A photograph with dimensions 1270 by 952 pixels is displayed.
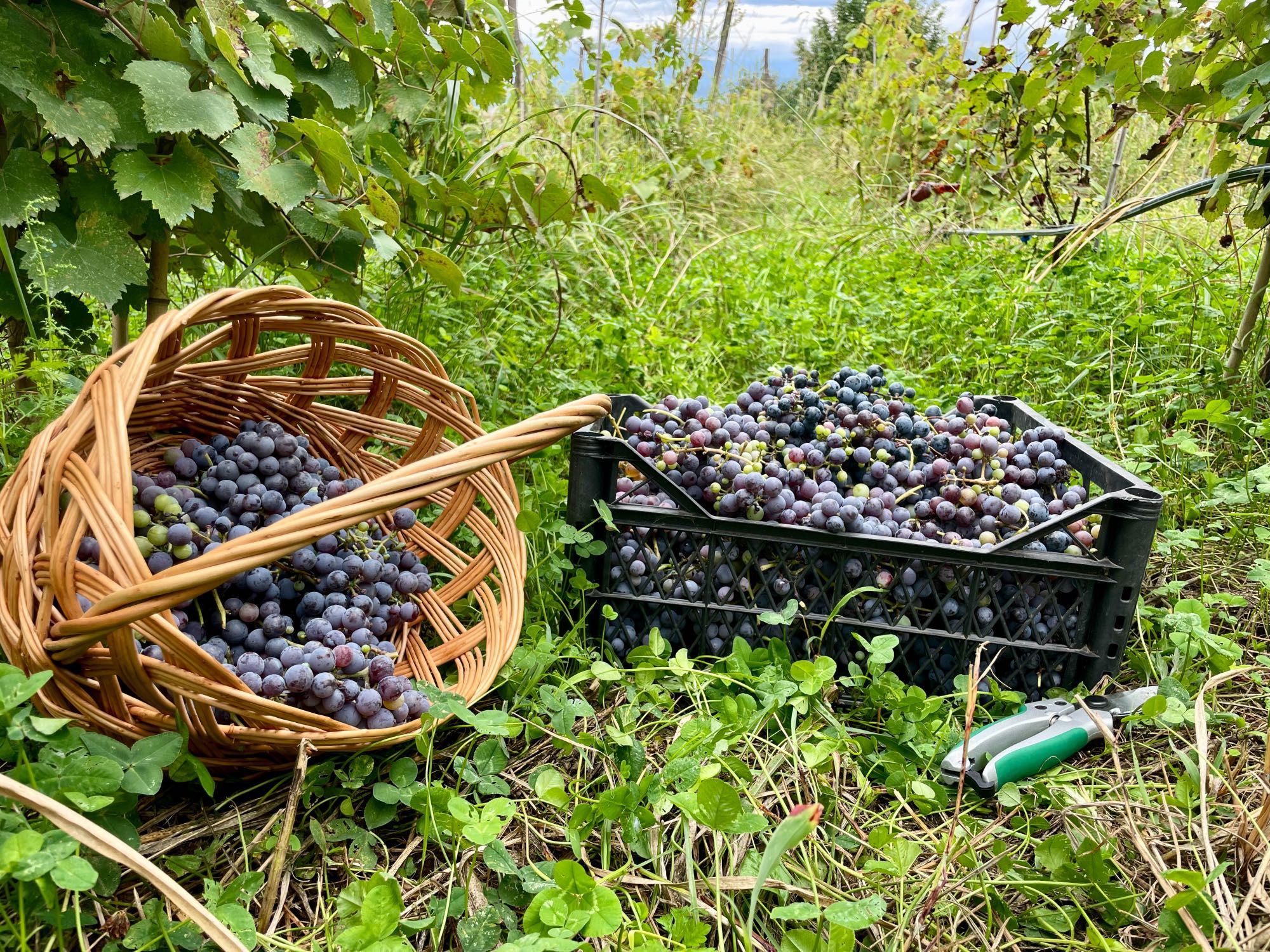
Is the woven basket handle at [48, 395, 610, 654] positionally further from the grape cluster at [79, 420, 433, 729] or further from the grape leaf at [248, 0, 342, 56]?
the grape leaf at [248, 0, 342, 56]

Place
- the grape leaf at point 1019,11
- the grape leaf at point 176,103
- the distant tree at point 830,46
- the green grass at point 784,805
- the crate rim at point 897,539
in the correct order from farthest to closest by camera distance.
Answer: the distant tree at point 830,46 → the grape leaf at point 1019,11 → the crate rim at point 897,539 → the grape leaf at point 176,103 → the green grass at point 784,805

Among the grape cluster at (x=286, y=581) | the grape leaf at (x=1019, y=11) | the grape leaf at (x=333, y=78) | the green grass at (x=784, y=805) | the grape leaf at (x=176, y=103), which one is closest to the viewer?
the green grass at (x=784, y=805)

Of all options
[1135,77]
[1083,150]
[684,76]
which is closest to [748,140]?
[684,76]

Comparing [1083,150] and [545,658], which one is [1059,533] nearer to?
[545,658]

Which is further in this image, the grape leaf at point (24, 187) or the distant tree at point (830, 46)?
the distant tree at point (830, 46)

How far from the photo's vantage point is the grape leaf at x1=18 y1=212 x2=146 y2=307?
1.20 meters

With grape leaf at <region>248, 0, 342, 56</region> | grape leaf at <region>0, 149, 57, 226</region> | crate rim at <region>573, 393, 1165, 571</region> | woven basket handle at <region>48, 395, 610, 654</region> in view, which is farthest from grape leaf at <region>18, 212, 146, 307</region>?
crate rim at <region>573, 393, 1165, 571</region>

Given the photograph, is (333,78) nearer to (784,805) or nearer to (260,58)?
(260,58)

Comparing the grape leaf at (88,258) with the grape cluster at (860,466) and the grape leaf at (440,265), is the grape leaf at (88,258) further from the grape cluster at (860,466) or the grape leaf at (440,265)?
the grape cluster at (860,466)

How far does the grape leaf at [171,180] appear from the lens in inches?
48.4

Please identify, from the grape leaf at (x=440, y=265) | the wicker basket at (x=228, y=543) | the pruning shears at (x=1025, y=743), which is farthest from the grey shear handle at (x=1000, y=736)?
the grape leaf at (x=440, y=265)

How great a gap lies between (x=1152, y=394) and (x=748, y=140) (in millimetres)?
5159

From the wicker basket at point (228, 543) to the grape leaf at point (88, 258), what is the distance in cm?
15

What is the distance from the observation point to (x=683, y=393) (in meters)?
2.47
